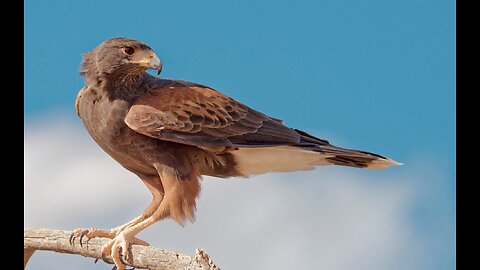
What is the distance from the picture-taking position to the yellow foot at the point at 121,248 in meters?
5.26

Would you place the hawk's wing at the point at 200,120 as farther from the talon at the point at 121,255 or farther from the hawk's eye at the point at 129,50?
the talon at the point at 121,255

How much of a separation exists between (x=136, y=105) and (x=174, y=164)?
1.64ft

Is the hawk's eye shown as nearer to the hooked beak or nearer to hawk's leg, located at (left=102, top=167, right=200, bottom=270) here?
the hooked beak

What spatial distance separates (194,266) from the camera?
4609 mm

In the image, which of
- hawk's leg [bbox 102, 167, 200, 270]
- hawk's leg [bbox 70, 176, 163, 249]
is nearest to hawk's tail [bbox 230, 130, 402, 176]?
hawk's leg [bbox 102, 167, 200, 270]

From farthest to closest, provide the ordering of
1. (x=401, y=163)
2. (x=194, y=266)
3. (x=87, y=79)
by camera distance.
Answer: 1. (x=401, y=163)
2. (x=87, y=79)
3. (x=194, y=266)

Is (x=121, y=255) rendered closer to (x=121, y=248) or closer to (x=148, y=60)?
(x=121, y=248)

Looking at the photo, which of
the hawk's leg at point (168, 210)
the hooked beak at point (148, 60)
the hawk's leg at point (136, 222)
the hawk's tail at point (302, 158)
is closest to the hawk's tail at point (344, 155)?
the hawk's tail at point (302, 158)

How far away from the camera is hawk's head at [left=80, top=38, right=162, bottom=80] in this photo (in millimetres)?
5297

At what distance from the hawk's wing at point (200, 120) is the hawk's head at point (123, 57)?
0.87ft
